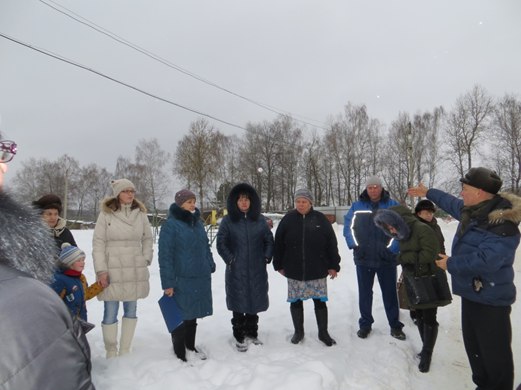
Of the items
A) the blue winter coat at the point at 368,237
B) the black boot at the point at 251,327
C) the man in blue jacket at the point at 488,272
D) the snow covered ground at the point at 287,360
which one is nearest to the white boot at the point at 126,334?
the snow covered ground at the point at 287,360

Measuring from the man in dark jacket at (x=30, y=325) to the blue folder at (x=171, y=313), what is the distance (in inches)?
120

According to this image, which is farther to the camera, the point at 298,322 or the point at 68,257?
the point at 298,322

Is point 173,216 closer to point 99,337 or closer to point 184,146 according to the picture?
point 99,337

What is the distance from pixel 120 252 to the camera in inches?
153

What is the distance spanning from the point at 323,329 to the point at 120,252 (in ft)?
8.14

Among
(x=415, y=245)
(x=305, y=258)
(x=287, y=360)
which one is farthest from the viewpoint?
(x=305, y=258)

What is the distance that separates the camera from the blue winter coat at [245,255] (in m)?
4.35

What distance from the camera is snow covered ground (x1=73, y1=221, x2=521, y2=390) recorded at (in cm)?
331

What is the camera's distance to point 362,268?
4.70m

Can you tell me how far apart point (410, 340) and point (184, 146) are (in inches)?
1451

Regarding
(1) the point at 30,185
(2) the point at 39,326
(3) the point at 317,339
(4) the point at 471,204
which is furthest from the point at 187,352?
(1) the point at 30,185

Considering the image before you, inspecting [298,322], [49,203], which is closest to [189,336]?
[298,322]

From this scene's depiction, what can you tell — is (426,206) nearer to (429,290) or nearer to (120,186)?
(429,290)

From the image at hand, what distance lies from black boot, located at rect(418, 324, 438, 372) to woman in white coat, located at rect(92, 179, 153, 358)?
298cm
